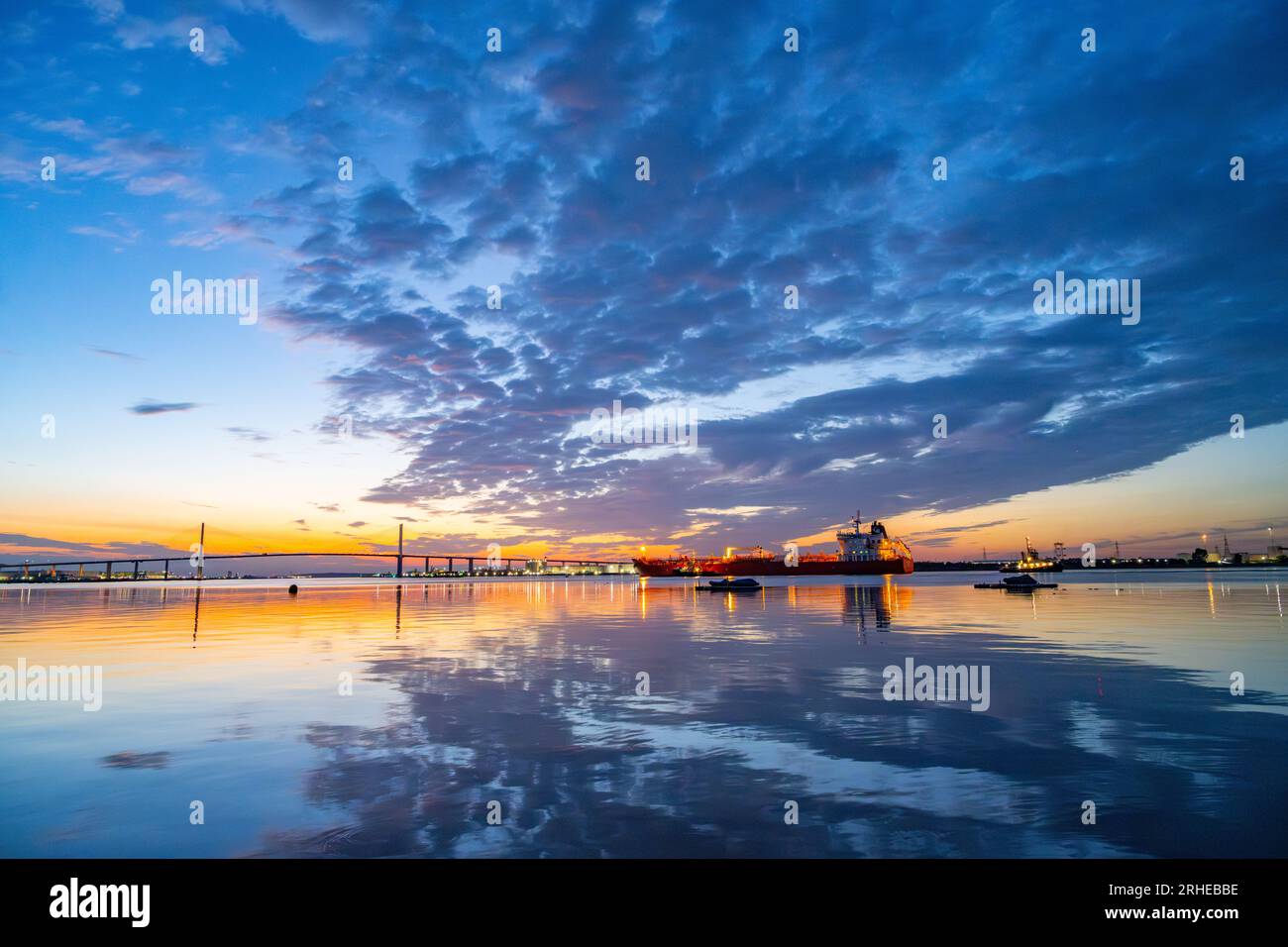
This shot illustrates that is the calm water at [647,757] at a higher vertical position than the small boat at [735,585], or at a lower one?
higher

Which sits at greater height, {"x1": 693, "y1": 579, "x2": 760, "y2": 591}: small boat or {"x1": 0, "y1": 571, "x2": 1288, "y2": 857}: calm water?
{"x1": 0, "y1": 571, "x2": 1288, "y2": 857}: calm water

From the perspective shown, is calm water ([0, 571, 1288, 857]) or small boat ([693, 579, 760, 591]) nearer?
calm water ([0, 571, 1288, 857])

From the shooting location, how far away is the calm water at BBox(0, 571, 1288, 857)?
8.59 meters

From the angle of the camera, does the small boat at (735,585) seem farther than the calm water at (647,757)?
Yes

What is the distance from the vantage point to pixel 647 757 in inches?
479

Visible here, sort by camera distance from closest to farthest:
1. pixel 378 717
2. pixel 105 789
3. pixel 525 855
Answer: pixel 525 855 < pixel 105 789 < pixel 378 717

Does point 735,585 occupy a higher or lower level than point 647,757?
lower

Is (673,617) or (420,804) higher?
(420,804)

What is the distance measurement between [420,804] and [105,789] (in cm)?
558

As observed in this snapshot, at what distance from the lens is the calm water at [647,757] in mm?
8594

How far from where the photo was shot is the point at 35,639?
106ft

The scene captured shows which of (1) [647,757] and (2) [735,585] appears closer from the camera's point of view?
(1) [647,757]
